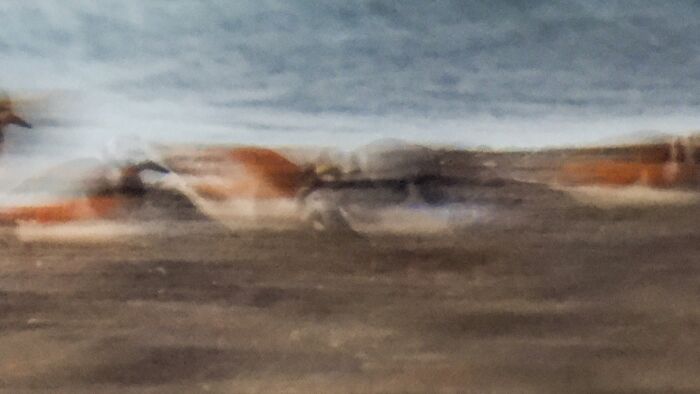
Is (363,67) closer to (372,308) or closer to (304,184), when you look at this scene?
(304,184)

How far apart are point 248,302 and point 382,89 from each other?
0.26m

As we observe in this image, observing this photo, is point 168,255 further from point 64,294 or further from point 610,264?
point 610,264

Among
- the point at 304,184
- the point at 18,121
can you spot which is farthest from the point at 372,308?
the point at 18,121

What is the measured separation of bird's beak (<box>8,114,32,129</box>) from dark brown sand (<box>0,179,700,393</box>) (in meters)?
0.13

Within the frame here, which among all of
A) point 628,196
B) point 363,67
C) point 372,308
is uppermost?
point 363,67

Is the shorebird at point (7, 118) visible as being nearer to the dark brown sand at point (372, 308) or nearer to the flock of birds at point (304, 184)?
the flock of birds at point (304, 184)

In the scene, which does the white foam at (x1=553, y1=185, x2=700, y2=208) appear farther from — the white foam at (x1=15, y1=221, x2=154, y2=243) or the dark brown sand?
the white foam at (x1=15, y1=221, x2=154, y2=243)

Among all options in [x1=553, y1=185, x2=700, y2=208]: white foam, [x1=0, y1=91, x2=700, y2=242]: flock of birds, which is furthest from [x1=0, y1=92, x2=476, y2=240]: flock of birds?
[x1=553, y1=185, x2=700, y2=208]: white foam

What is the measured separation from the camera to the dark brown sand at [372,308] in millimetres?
907

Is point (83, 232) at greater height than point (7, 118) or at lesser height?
lesser

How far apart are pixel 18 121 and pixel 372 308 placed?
413mm

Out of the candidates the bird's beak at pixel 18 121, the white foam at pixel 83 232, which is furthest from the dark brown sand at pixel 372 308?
the bird's beak at pixel 18 121

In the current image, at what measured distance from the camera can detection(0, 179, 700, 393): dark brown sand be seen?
91 centimetres

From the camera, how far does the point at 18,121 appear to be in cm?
96
